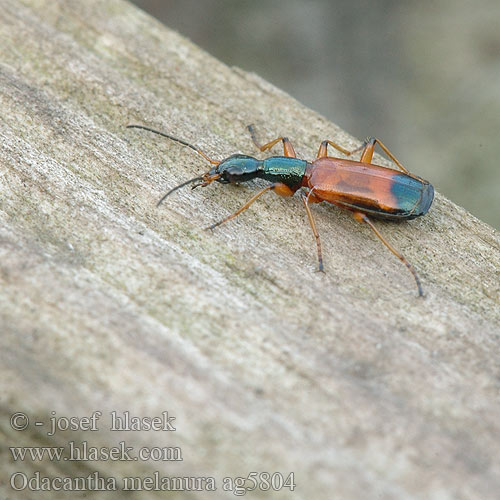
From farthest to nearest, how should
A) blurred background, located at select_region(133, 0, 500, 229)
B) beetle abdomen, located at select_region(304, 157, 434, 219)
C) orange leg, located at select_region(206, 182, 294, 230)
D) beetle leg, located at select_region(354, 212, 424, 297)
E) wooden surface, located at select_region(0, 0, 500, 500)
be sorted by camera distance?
blurred background, located at select_region(133, 0, 500, 229)
beetle abdomen, located at select_region(304, 157, 434, 219)
orange leg, located at select_region(206, 182, 294, 230)
beetle leg, located at select_region(354, 212, 424, 297)
wooden surface, located at select_region(0, 0, 500, 500)

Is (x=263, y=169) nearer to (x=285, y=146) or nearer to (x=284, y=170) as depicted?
(x=284, y=170)

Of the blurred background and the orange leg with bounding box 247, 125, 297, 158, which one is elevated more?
the blurred background

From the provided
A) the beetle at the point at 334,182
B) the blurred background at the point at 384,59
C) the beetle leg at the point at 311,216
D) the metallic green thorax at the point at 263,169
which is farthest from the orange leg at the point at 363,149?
the blurred background at the point at 384,59

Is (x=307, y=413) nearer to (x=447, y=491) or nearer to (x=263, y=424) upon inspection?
(x=263, y=424)

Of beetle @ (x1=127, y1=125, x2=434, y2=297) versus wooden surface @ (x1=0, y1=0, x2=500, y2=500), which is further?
beetle @ (x1=127, y1=125, x2=434, y2=297)

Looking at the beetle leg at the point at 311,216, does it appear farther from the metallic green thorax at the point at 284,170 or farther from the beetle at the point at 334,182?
the metallic green thorax at the point at 284,170

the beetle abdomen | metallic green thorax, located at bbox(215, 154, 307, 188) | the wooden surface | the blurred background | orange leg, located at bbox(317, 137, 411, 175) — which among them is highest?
the blurred background

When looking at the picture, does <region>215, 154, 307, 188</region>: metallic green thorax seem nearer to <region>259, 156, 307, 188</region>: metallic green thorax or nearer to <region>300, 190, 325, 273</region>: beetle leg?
<region>259, 156, 307, 188</region>: metallic green thorax

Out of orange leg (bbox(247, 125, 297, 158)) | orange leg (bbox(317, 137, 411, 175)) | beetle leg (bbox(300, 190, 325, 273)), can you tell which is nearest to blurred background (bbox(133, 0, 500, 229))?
orange leg (bbox(317, 137, 411, 175))
